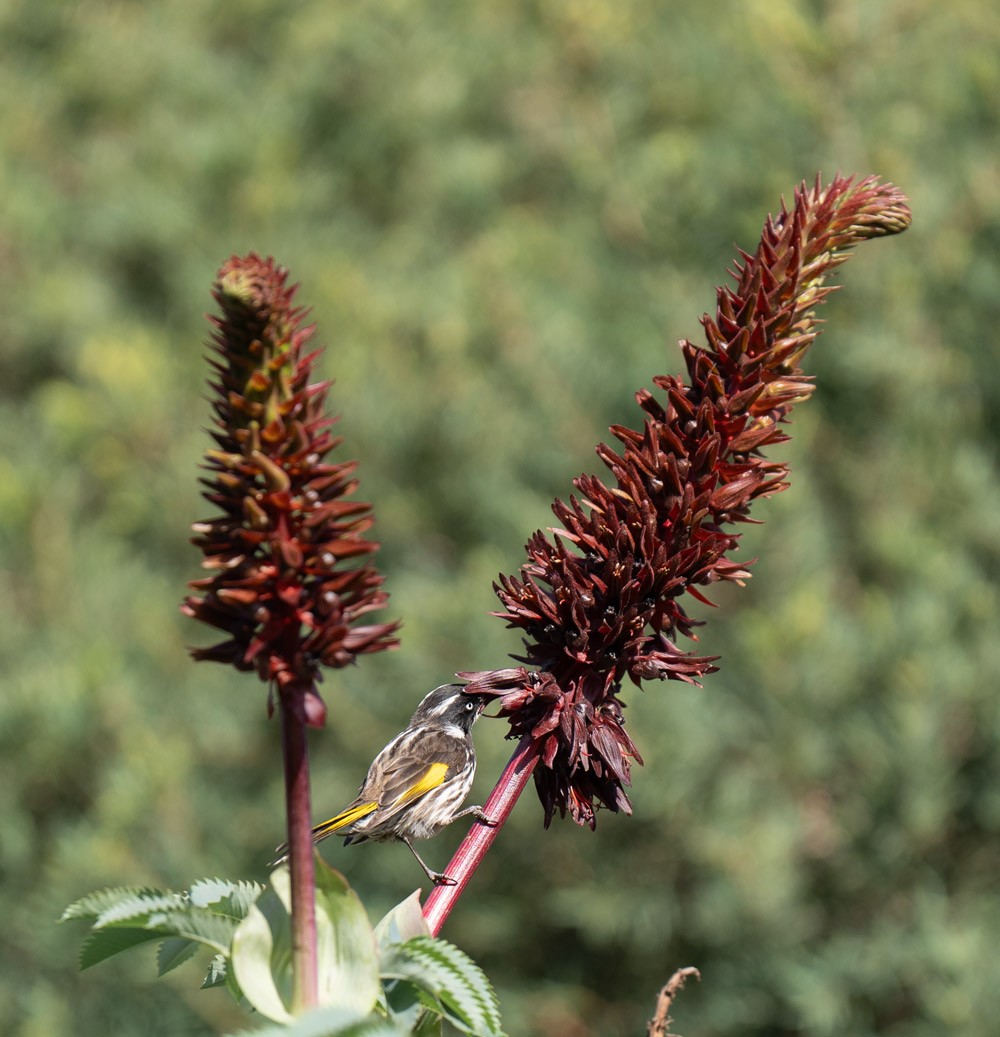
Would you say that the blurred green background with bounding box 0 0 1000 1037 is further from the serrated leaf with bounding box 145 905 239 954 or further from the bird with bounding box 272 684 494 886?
the serrated leaf with bounding box 145 905 239 954

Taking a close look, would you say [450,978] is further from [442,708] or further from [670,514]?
[442,708]

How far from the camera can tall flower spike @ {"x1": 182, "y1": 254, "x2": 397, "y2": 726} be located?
0.79 m

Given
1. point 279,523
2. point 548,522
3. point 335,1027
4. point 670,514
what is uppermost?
point 548,522

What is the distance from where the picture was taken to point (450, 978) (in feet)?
2.92

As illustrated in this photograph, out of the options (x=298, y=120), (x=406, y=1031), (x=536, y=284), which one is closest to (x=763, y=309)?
(x=406, y=1031)

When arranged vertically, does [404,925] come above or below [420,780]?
below

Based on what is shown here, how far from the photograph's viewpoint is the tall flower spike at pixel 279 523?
2.61 ft

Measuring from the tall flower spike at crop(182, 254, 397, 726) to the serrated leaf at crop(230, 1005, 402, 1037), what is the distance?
17 centimetres

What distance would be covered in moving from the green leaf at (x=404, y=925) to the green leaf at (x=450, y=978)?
2 centimetres

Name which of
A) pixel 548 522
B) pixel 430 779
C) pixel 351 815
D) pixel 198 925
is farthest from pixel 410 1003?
pixel 548 522

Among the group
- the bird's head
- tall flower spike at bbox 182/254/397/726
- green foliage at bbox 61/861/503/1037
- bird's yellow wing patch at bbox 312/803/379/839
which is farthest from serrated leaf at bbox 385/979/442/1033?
bird's yellow wing patch at bbox 312/803/379/839

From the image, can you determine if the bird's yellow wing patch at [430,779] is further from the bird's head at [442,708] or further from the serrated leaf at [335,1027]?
the serrated leaf at [335,1027]

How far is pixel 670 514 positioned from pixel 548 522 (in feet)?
15.0

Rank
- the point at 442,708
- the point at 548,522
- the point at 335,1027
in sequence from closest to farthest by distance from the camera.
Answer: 1. the point at 335,1027
2. the point at 442,708
3. the point at 548,522
